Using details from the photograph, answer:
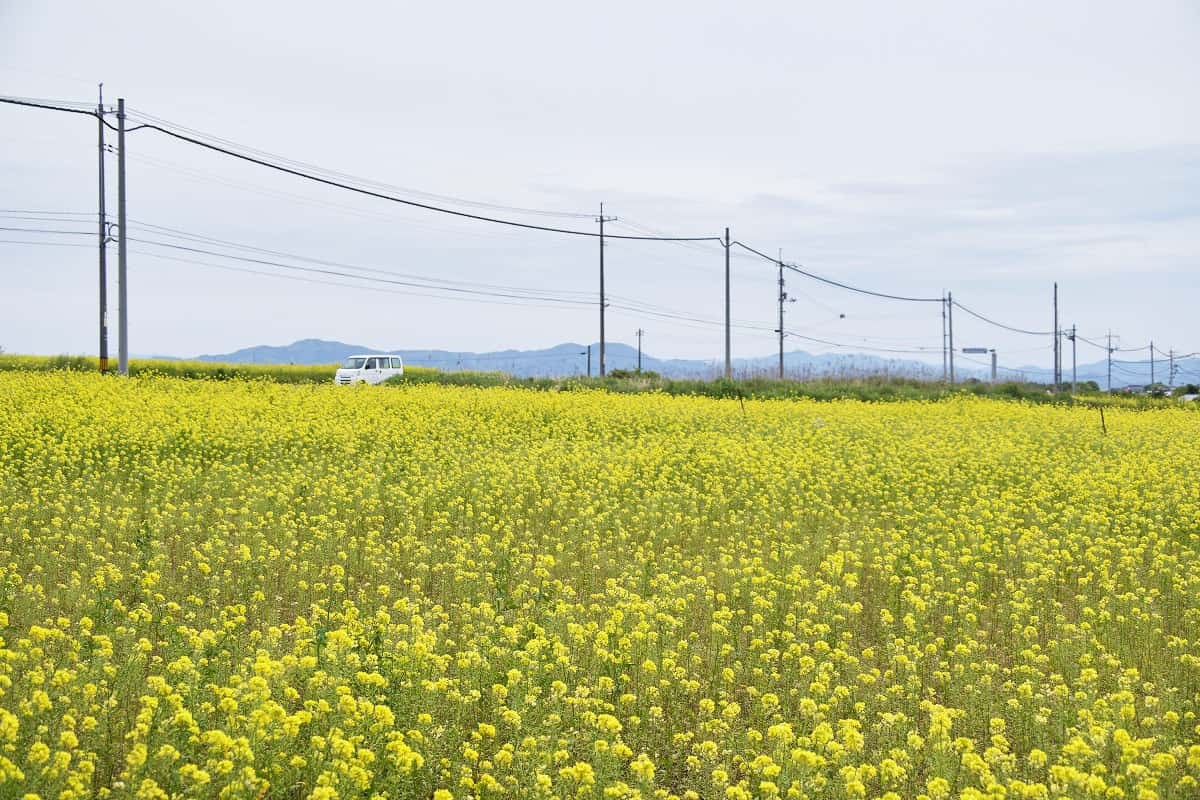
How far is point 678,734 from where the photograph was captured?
5371 mm

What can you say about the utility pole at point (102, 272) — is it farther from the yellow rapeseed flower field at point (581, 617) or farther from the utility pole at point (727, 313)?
the utility pole at point (727, 313)

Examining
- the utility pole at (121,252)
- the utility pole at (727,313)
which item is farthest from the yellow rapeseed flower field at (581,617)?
the utility pole at (727,313)

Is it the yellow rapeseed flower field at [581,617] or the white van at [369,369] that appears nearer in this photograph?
the yellow rapeseed flower field at [581,617]

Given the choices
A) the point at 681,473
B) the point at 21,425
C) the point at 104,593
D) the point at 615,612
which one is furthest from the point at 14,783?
the point at 21,425

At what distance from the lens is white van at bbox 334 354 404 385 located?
39319 millimetres

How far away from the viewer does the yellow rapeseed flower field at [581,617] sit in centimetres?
476

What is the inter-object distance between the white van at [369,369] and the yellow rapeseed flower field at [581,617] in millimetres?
21331

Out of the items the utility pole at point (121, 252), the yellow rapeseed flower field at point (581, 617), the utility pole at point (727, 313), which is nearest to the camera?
the yellow rapeseed flower field at point (581, 617)

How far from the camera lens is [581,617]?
777cm

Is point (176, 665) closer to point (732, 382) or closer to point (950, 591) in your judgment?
point (950, 591)

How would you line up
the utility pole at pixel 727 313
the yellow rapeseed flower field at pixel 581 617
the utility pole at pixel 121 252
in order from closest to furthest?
1. the yellow rapeseed flower field at pixel 581 617
2. the utility pole at pixel 121 252
3. the utility pole at pixel 727 313

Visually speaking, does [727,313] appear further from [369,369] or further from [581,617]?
[581,617]

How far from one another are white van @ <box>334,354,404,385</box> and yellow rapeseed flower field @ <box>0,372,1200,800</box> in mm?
21331

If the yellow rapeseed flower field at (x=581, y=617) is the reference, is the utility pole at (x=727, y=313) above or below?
above
